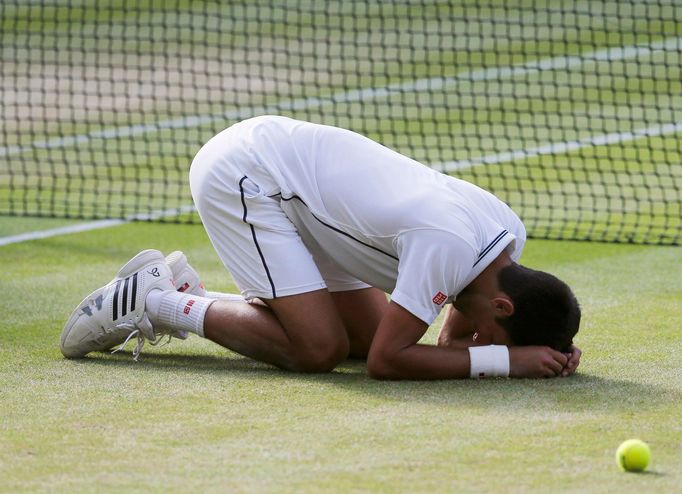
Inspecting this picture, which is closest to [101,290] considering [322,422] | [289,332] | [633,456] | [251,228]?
[251,228]

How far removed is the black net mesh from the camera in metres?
9.45

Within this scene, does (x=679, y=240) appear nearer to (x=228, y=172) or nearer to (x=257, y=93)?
(x=228, y=172)

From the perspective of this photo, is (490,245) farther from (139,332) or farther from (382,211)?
(139,332)

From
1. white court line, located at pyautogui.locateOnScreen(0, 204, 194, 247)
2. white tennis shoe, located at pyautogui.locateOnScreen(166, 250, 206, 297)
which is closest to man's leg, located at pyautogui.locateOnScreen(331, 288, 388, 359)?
white tennis shoe, located at pyautogui.locateOnScreen(166, 250, 206, 297)

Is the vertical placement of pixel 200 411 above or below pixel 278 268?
below

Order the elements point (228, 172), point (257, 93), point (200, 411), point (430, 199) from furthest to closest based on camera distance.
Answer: point (257, 93) < point (228, 172) < point (430, 199) < point (200, 411)

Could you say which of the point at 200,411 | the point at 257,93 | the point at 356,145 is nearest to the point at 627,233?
the point at 356,145

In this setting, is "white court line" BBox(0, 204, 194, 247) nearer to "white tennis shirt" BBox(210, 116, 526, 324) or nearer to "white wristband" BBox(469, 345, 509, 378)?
"white tennis shirt" BBox(210, 116, 526, 324)

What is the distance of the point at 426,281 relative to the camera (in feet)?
15.0

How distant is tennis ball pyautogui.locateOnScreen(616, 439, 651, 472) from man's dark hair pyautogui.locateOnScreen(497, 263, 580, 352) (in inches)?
37.7

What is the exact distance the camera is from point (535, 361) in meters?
4.78

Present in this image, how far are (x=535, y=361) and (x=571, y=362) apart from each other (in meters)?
0.16

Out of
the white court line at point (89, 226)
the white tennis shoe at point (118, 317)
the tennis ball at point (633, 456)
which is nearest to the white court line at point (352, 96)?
the white court line at point (89, 226)

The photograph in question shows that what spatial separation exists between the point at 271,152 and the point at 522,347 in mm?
1217
